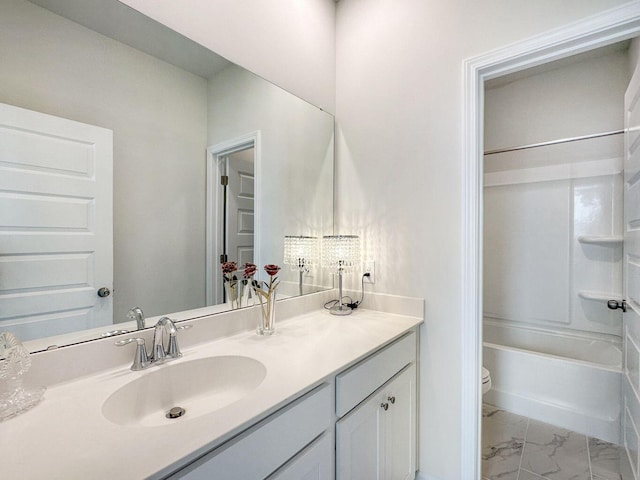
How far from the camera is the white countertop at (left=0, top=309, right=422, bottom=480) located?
1.84 feet

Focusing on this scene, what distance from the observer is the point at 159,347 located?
1019mm

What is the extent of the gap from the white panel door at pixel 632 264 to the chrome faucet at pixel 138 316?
74.4 inches

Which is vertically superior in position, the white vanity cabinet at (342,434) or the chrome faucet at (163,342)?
the chrome faucet at (163,342)

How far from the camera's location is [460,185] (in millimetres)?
1460

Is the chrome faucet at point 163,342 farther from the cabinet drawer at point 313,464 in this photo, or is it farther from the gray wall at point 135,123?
the cabinet drawer at point 313,464

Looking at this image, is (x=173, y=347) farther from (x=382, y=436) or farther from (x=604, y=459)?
(x=604, y=459)

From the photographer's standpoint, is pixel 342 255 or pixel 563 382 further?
pixel 563 382

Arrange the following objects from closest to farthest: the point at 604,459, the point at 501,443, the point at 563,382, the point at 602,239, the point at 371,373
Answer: the point at 371,373 < the point at 604,459 < the point at 501,443 < the point at 563,382 < the point at 602,239

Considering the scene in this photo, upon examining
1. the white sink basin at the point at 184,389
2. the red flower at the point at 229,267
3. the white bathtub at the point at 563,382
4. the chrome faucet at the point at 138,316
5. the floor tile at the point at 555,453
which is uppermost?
the red flower at the point at 229,267

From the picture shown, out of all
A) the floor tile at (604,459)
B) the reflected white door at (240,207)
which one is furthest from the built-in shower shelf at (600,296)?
the reflected white door at (240,207)

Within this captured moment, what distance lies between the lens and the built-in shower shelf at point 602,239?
2.16 meters

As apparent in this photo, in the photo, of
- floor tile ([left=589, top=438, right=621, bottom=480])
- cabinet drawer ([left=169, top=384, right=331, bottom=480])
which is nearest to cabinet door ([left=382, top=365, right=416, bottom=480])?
cabinet drawer ([left=169, top=384, right=331, bottom=480])

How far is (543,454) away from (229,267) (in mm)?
1988

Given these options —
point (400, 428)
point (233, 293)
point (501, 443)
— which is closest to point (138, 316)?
point (233, 293)
